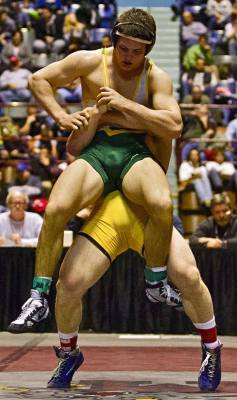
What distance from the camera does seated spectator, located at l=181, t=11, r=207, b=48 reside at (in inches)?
870

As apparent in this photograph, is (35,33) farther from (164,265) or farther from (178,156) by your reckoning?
(164,265)

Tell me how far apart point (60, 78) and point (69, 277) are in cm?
115

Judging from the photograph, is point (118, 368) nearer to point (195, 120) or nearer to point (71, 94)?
point (195, 120)

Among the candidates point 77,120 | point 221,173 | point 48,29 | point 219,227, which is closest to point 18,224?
point 219,227

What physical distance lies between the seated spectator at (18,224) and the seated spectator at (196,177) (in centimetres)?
422

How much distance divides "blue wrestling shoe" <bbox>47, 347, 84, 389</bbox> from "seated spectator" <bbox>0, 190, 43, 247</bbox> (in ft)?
18.4

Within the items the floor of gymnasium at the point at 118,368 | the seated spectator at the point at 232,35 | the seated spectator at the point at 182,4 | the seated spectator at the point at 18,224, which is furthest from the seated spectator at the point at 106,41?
the floor of gymnasium at the point at 118,368

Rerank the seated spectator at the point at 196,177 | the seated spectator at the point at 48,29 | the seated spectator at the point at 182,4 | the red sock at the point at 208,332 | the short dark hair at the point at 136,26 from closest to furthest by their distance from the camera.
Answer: the short dark hair at the point at 136,26
the red sock at the point at 208,332
the seated spectator at the point at 196,177
the seated spectator at the point at 48,29
the seated spectator at the point at 182,4

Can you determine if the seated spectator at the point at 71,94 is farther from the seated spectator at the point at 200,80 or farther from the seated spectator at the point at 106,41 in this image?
the seated spectator at the point at 200,80

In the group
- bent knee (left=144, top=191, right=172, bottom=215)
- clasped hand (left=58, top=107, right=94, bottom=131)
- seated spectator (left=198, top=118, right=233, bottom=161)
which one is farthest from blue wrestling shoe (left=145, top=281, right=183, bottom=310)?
seated spectator (left=198, top=118, right=233, bottom=161)

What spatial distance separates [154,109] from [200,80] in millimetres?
13466

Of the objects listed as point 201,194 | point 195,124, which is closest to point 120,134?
point 201,194

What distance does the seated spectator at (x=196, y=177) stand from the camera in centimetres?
1723

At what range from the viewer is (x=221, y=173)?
17609 mm
